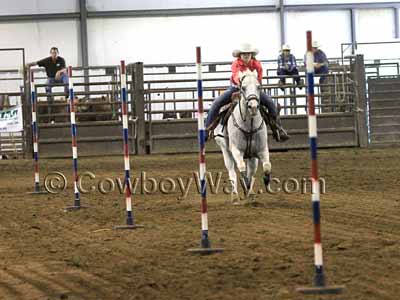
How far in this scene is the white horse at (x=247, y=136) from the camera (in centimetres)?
1137

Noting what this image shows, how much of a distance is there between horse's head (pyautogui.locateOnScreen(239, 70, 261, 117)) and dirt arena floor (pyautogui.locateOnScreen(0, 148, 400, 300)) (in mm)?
1220

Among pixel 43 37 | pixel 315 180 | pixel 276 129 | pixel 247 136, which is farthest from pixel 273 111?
pixel 43 37

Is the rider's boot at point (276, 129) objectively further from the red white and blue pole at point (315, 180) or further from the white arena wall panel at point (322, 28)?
the white arena wall panel at point (322, 28)

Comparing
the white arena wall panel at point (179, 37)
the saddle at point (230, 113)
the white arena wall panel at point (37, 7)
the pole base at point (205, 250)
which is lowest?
the pole base at point (205, 250)

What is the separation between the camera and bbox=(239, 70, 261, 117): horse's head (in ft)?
36.5

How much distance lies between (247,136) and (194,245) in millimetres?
3722

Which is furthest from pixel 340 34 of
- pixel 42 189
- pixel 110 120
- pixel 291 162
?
pixel 42 189

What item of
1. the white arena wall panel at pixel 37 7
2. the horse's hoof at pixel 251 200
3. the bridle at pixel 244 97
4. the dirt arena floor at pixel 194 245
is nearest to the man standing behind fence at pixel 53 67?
the dirt arena floor at pixel 194 245

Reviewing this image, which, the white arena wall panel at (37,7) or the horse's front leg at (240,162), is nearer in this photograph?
the horse's front leg at (240,162)

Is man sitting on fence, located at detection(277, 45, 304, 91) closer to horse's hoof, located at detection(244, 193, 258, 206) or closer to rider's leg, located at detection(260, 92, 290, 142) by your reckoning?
rider's leg, located at detection(260, 92, 290, 142)

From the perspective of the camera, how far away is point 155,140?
77.8 feet

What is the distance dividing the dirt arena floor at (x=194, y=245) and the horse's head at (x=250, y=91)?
4.00 feet

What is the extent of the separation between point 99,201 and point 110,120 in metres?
12.0

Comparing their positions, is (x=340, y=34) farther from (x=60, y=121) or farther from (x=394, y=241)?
(x=394, y=241)
